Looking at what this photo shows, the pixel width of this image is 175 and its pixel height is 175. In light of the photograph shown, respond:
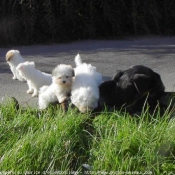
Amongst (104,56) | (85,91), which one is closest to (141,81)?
(85,91)

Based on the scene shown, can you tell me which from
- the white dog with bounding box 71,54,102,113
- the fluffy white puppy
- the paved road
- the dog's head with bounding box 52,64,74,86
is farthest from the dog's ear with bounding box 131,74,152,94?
the fluffy white puppy

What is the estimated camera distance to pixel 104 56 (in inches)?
329

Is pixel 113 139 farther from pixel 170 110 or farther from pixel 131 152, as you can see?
pixel 170 110

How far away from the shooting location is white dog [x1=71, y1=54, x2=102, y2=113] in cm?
473

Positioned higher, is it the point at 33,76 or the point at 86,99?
the point at 33,76

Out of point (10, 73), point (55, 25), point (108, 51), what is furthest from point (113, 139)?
point (55, 25)

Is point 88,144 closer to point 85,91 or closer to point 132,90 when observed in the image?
point 85,91

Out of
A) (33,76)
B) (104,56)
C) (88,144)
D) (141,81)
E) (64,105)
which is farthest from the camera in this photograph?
(104,56)

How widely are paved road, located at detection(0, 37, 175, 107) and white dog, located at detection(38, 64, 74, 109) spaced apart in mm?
505

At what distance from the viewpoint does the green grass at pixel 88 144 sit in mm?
3918

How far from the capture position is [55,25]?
10.3m

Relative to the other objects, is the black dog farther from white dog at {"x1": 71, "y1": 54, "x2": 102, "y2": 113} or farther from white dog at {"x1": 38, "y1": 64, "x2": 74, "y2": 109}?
white dog at {"x1": 38, "y1": 64, "x2": 74, "y2": 109}

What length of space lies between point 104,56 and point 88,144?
4.22m

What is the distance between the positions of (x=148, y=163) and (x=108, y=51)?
513cm
